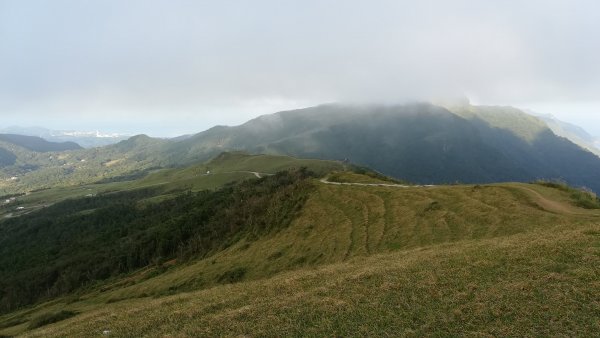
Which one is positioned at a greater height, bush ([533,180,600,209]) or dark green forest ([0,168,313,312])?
bush ([533,180,600,209])

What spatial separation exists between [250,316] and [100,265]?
172647 millimetres

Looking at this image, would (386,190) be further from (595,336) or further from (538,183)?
(595,336)

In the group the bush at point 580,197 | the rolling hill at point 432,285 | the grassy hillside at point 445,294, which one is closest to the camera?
the grassy hillside at point 445,294

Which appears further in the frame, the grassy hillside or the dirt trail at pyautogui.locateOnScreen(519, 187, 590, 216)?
the dirt trail at pyautogui.locateOnScreen(519, 187, 590, 216)

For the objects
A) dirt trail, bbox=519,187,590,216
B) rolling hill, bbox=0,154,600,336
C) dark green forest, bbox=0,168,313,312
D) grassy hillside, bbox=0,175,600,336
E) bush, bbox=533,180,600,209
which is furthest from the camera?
A: dark green forest, bbox=0,168,313,312

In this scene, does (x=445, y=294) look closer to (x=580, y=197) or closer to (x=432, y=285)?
(x=432, y=285)

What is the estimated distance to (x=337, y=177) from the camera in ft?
407

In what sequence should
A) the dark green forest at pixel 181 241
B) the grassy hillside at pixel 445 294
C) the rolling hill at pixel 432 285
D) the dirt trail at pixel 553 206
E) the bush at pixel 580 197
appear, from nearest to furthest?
the grassy hillside at pixel 445 294 < the rolling hill at pixel 432 285 < the dirt trail at pixel 553 206 < the bush at pixel 580 197 < the dark green forest at pixel 181 241

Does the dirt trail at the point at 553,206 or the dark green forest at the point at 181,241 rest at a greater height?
the dirt trail at the point at 553,206

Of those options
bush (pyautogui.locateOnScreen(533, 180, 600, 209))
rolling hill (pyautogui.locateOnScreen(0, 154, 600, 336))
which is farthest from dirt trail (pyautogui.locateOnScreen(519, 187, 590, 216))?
bush (pyautogui.locateOnScreen(533, 180, 600, 209))

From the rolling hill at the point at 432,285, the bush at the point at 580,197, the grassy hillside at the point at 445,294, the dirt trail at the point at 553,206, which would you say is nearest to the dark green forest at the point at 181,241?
the rolling hill at the point at 432,285

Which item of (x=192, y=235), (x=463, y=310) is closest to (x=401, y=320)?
(x=463, y=310)

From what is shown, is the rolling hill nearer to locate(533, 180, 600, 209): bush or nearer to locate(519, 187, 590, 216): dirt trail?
locate(519, 187, 590, 216): dirt trail

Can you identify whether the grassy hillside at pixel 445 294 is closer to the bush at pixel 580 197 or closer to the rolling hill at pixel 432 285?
the rolling hill at pixel 432 285
